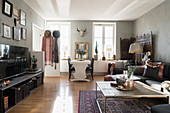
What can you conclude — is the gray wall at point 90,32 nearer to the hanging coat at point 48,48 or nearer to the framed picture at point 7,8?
the hanging coat at point 48,48

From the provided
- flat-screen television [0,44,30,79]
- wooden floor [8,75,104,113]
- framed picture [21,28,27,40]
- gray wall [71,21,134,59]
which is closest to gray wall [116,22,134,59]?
gray wall [71,21,134,59]

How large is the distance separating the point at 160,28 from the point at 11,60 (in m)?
4.60

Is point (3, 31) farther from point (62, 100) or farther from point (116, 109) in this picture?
point (116, 109)

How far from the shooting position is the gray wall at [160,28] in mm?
4239

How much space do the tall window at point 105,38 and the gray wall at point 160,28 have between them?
1.99 m

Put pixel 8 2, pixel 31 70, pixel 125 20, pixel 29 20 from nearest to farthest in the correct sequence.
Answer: pixel 8 2, pixel 31 70, pixel 29 20, pixel 125 20

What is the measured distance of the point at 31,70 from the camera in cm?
450

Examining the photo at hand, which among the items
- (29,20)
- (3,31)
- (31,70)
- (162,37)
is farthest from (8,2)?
(162,37)

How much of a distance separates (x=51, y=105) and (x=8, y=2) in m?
2.75

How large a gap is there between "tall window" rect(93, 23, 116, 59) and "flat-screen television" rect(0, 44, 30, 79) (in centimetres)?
400

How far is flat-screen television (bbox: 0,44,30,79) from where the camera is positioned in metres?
3.00

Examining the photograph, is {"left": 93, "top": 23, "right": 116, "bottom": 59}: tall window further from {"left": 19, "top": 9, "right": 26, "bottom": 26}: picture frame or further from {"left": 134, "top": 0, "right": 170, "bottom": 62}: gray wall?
{"left": 19, "top": 9, "right": 26, "bottom": 26}: picture frame

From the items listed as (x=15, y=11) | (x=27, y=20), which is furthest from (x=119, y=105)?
(x=27, y=20)

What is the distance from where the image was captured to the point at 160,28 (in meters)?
4.61
